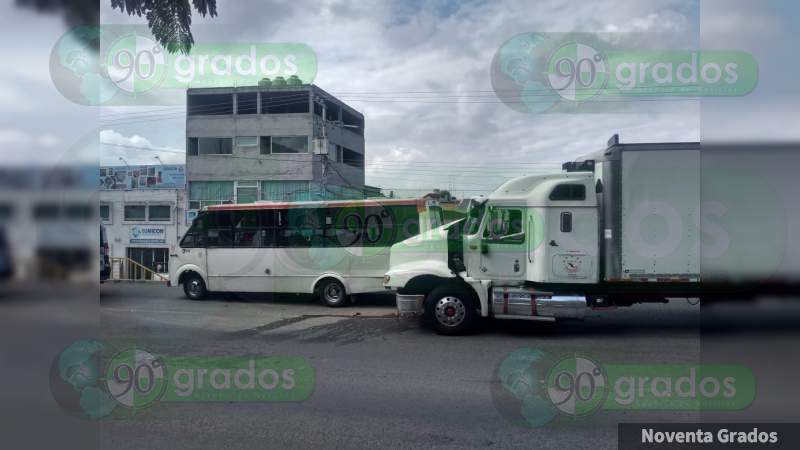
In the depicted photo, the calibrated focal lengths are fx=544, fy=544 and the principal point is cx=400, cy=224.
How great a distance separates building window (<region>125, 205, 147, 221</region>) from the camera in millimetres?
24172

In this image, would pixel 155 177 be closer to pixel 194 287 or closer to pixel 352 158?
pixel 352 158

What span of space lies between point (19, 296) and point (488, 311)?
6.74 m

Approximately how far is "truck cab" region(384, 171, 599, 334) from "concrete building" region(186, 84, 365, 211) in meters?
12.9

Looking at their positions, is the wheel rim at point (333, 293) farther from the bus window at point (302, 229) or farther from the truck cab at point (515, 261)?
the truck cab at point (515, 261)

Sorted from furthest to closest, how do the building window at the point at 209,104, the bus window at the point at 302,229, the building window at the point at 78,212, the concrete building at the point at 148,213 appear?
the concrete building at the point at 148,213 < the building window at the point at 209,104 < the bus window at the point at 302,229 < the building window at the point at 78,212

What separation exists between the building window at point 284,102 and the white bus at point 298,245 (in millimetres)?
11124

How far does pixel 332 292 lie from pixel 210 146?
15342 mm

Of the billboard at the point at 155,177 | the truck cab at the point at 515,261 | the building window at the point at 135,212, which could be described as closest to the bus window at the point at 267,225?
the truck cab at the point at 515,261

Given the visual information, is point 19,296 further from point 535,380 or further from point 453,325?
point 453,325

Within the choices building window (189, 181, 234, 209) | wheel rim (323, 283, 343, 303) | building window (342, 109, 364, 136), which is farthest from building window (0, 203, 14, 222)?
building window (342, 109, 364, 136)

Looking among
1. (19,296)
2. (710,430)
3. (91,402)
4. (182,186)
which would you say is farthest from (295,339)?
(182,186)

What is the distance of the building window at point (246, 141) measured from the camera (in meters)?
26.0

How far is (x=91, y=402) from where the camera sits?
553 cm

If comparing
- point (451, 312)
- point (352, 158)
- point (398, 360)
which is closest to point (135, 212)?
point (352, 158)
